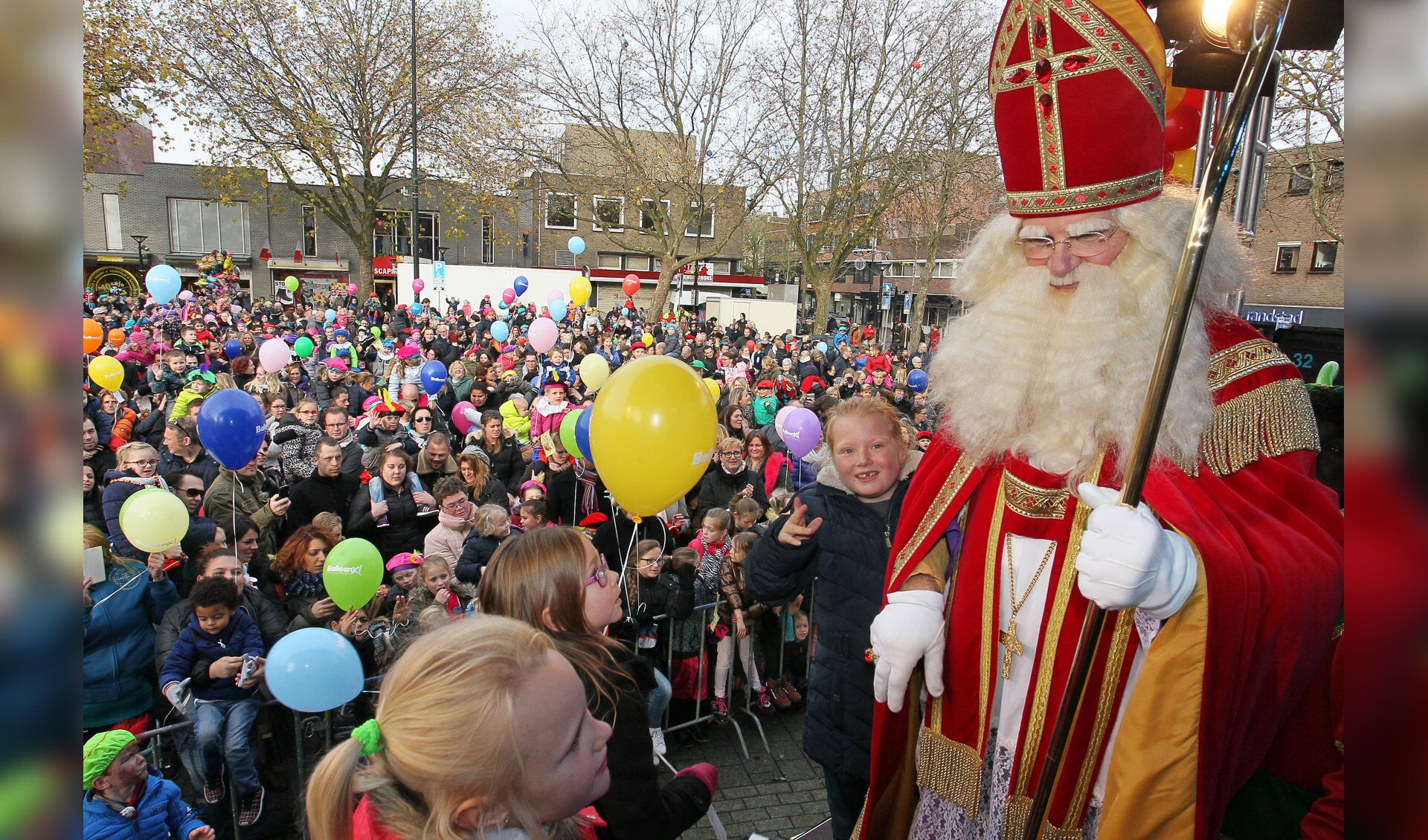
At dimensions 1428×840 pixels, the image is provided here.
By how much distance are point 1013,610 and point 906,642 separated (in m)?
0.33

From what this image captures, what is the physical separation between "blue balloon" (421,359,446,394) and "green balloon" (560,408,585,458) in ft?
13.0

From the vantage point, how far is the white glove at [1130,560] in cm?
169

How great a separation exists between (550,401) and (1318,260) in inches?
831

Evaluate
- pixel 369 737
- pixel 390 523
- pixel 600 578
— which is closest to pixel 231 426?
pixel 390 523

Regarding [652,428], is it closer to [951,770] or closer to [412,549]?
[951,770]

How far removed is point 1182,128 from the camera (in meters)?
2.88

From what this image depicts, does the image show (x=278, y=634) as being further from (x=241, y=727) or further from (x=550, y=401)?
(x=550, y=401)

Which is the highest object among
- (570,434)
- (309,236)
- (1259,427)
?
(309,236)

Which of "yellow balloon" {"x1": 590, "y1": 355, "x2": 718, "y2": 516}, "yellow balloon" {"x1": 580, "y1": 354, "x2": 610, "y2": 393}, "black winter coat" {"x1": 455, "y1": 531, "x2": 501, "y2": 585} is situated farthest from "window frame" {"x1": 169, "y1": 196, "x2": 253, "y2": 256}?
"yellow balloon" {"x1": 590, "y1": 355, "x2": 718, "y2": 516}

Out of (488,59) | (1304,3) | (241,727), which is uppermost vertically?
(488,59)

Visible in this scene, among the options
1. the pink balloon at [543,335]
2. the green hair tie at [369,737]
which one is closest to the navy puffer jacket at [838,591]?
the green hair tie at [369,737]
